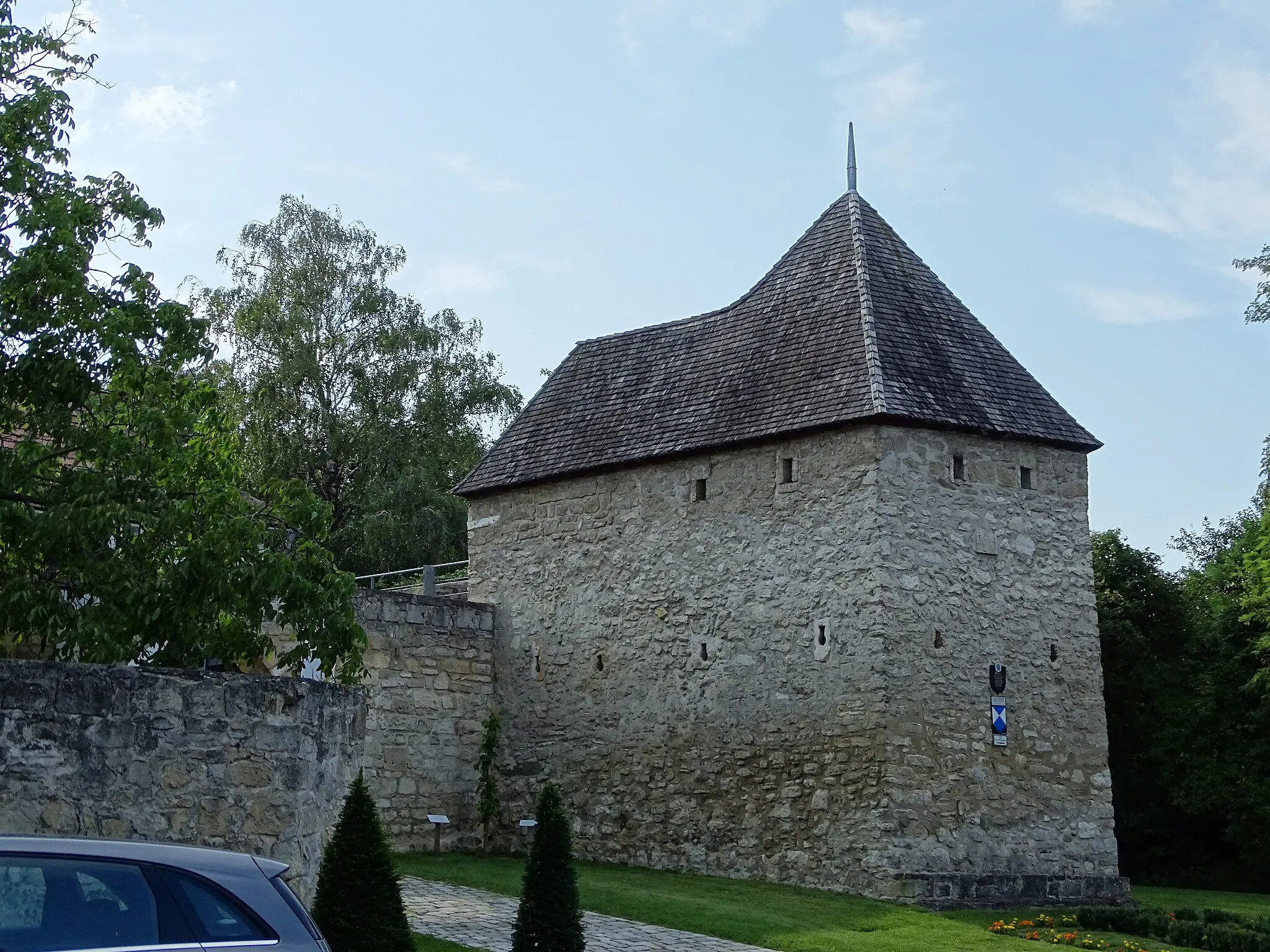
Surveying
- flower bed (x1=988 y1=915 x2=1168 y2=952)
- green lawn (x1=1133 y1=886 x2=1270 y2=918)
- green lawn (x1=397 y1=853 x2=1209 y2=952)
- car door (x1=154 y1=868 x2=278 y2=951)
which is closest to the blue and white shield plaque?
green lawn (x1=397 y1=853 x2=1209 y2=952)

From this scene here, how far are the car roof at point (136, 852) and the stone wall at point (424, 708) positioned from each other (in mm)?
13893

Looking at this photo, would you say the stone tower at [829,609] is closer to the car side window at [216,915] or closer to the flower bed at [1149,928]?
the flower bed at [1149,928]

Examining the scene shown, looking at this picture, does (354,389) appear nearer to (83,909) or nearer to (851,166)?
(851,166)

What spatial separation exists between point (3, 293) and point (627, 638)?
11.0 metres

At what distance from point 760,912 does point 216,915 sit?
1053cm

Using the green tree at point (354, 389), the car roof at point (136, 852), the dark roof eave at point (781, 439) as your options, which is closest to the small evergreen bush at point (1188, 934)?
the dark roof eave at point (781, 439)

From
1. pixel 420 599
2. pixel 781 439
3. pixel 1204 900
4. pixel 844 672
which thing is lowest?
pixel 1204 900

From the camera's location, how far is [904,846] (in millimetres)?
17891

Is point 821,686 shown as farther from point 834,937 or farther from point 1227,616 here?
point 1227,616

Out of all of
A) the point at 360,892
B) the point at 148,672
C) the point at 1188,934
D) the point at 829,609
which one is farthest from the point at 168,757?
the point at 1188,934

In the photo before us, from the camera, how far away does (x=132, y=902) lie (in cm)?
611

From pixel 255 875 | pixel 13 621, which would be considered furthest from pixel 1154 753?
pixel 255 875

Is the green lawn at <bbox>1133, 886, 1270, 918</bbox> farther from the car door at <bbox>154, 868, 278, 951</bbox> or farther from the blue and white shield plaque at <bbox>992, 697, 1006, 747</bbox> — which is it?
the car door at <bbox>154, 868, 278, 951</bbox>

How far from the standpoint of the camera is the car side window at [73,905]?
5965mm
